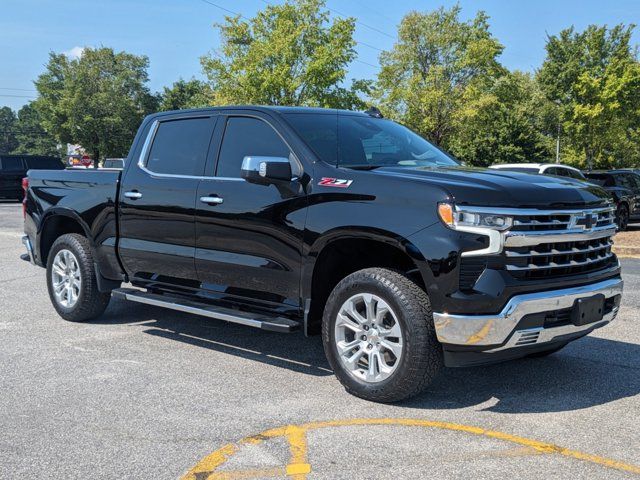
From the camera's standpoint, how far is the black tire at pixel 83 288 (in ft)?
21.8

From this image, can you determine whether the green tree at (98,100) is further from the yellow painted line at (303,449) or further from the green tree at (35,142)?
the yellow painted line at (303,449)

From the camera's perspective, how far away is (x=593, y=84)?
37.2 metres

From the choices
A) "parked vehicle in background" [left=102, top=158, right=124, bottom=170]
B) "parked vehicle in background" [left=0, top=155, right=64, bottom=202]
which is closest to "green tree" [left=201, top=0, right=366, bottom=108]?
"parked vehicle in background" [left=0, top=155, right=64, bottom=202]

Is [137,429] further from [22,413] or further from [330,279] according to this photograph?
[330,279]

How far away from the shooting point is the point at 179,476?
11.0 ft

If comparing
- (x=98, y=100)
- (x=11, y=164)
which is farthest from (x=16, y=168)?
(x=98, y=100)

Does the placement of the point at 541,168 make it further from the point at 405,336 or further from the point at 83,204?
the point at 405,336

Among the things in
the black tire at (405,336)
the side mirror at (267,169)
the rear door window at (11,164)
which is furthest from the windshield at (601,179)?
the rear door window at (11,164)

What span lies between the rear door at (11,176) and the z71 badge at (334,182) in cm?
2586

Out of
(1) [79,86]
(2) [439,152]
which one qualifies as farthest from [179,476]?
(1) [79,86]

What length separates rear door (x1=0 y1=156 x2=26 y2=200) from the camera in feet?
91.2

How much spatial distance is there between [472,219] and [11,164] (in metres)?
27.8

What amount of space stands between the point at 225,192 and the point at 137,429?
6.51ft

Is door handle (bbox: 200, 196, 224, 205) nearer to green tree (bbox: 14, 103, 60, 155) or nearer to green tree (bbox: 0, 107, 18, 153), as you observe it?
green tree (bbox: 14, 103, 60, 155)
